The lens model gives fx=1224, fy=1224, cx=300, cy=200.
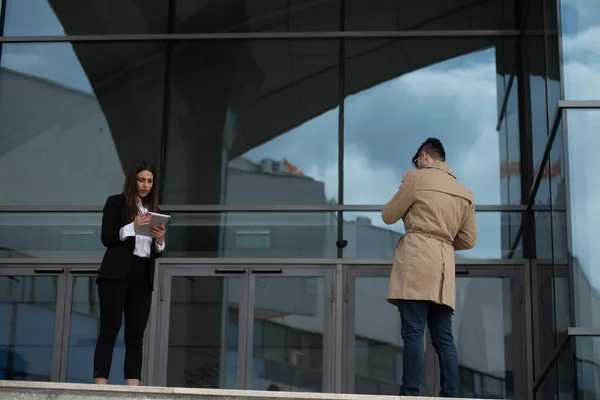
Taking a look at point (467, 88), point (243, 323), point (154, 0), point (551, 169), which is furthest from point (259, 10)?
point (551, 169)

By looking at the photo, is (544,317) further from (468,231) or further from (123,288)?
(123,288)

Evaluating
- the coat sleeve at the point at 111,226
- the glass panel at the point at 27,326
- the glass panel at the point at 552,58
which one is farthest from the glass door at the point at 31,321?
the glass panel at the point at 552,58

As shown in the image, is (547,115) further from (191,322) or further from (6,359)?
(6,359)

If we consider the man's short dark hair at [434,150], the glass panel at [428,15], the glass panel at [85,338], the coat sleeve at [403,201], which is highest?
the glass panel at [428,15]

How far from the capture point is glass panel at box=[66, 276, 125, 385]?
10859 millimetres

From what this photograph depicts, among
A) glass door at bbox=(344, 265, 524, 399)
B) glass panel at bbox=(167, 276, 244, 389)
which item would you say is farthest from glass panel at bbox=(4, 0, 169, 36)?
glass door at bbox=(344, 265, 524, 399)

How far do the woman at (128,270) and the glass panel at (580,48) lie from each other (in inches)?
115

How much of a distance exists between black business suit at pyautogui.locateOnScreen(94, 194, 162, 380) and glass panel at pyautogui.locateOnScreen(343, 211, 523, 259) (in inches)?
128

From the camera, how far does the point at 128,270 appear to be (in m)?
7.97

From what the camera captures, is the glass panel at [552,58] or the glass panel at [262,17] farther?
the glass panel at [262,17]

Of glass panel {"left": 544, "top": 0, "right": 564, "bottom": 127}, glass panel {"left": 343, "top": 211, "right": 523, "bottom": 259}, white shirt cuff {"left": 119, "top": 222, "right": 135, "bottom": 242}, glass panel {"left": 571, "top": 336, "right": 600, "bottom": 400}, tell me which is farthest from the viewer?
glass panel {"left": 343, "top": 211, "right": 523, "bottom": 259}

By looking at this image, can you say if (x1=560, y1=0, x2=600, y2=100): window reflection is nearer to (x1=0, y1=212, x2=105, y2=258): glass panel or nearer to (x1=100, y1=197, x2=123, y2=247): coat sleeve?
(x1=100, y1=197, x2=123, y2=247): coat sleeve

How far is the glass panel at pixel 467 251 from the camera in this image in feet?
35.6

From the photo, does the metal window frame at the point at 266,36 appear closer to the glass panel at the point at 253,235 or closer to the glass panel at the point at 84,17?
the glass panel at the point at 84,17
